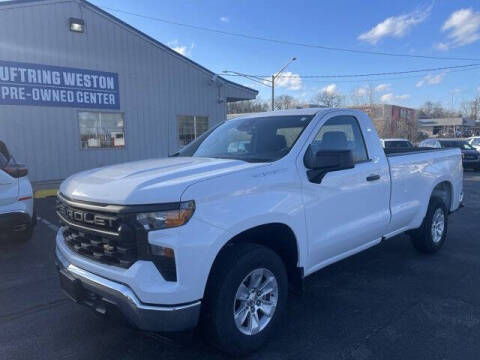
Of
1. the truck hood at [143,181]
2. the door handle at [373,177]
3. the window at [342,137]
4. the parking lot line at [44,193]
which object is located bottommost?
the parking lot line at [44,193]

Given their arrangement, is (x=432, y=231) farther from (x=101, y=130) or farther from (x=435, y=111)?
(x=435, y=111)

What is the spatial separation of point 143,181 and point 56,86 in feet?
34.6

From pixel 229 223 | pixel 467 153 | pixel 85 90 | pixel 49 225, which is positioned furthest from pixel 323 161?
pixel 467 153

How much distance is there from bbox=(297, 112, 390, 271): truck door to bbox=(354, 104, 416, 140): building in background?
42.8 meters

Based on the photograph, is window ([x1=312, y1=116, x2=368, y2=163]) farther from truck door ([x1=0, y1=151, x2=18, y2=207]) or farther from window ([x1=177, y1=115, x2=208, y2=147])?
window ([x1=177, y1=115, x2=208, y2=147])

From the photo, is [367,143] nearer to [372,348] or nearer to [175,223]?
[372,348]

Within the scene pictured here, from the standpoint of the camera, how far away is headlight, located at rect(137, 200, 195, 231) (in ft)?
7.85

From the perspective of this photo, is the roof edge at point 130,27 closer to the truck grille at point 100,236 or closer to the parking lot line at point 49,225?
the parking lot line at point 49,225

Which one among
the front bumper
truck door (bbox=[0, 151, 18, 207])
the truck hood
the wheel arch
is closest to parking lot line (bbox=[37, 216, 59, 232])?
truck door (bbox=[0, 151, 18, 207])

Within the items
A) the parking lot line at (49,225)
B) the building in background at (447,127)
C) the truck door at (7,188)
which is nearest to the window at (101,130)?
the parking lot line at (49,225)

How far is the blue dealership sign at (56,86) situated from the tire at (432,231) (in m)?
10.5

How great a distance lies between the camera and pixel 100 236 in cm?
262

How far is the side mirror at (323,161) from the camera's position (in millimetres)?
3137

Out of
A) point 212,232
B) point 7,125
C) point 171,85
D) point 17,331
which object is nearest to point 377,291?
point 212,232
